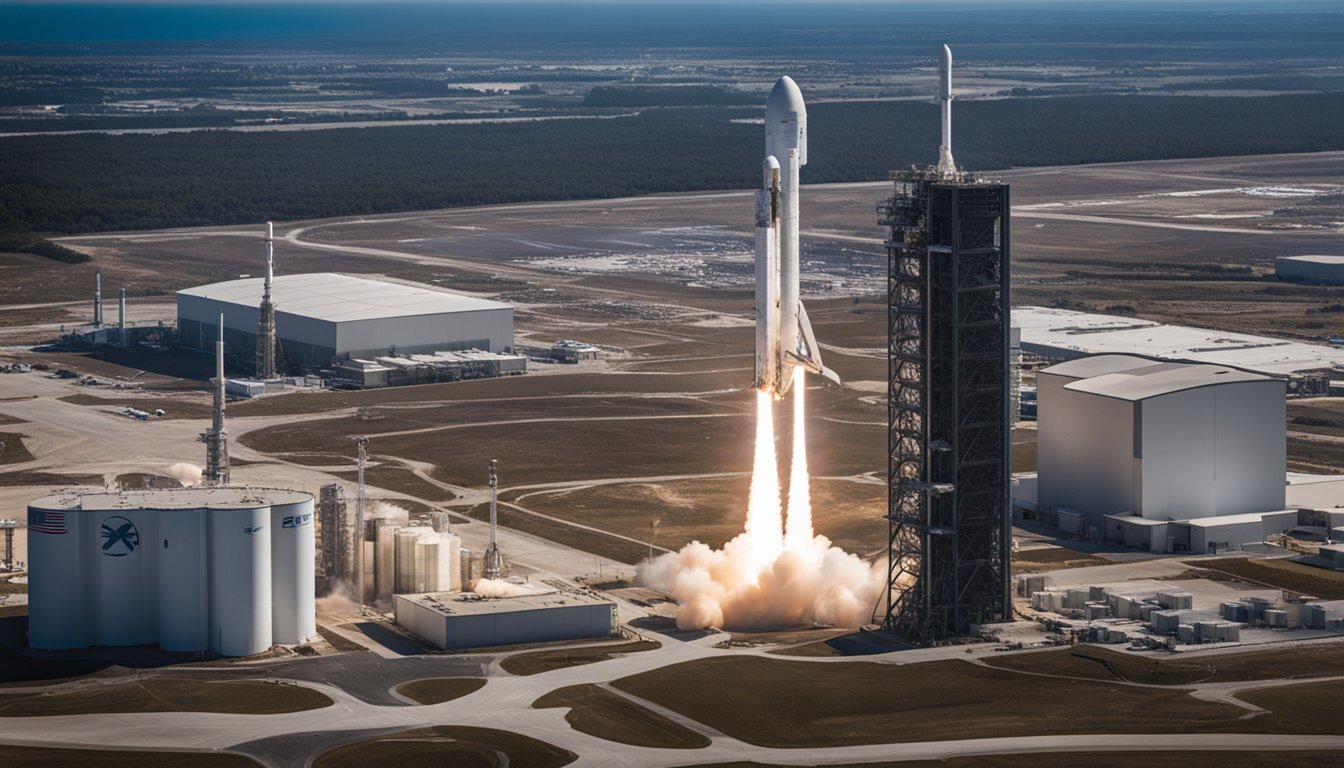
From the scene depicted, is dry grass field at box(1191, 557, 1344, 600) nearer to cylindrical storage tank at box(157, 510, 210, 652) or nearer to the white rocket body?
the white rocket body

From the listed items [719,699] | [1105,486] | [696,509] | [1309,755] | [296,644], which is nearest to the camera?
[1309,755]

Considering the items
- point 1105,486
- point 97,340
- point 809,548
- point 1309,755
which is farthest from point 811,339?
point 97,340

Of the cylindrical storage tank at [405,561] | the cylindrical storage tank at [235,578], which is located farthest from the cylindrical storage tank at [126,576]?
the cylindrical storage tank at [405,561]

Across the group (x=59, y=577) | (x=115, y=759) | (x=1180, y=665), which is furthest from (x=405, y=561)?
(x=1180, y=665)

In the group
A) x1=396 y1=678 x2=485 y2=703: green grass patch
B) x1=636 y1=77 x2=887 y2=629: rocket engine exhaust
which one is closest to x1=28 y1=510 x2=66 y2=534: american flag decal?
x1=396 y1=678 x2=485 y2=703: green grass patch

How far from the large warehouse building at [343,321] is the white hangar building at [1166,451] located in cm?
6951

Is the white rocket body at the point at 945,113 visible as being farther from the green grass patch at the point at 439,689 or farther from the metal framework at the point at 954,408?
the green grass patch at the point at 439,689

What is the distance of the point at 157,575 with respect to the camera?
3652 inches

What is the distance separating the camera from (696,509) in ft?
401

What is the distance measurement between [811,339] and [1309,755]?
3319cm

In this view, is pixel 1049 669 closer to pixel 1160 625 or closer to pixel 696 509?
pixel 1160 625

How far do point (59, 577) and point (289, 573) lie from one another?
9320mm

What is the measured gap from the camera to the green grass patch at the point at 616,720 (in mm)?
81250

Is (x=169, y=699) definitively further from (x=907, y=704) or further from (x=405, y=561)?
(x=907, y=704)
